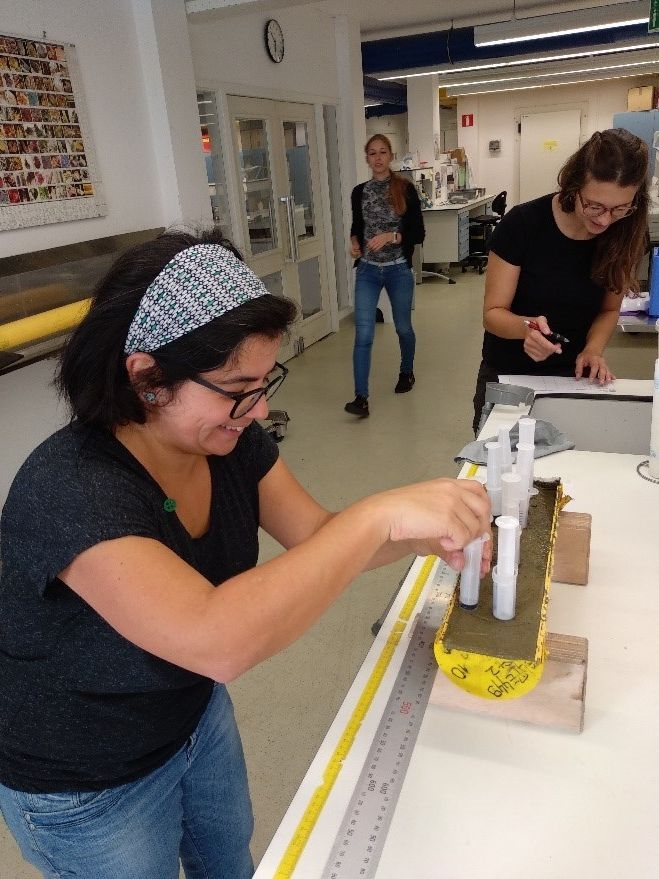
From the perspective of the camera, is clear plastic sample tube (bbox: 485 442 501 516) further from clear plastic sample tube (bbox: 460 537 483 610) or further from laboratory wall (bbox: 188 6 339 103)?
laboratory wall (bbox: 188 6 339 103)

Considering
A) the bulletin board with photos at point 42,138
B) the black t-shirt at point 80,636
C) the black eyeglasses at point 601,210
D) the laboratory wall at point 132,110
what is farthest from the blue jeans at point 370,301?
the black t-shirt at point 80,636

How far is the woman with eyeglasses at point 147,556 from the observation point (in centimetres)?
72

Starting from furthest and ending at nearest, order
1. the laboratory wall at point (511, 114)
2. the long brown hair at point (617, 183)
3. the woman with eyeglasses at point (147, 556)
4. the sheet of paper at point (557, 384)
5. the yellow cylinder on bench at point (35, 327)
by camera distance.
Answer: the laboratory wall at point (511, 114)
the yellow cylinder on bench at point (35, 327)
the sheet of paper at point (557, 384)
the long brown hair at point (617, 183)
the woman with eyeglasses at point (147, 556)

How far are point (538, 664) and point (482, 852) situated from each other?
22 cm

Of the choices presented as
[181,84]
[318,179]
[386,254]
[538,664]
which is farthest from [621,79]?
[538,664]

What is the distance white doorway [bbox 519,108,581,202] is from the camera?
474 inches

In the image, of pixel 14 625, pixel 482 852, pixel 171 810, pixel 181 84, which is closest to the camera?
pixel 482 852

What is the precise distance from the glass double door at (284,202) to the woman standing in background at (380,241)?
0.80 metres

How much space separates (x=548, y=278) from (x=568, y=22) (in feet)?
16.2

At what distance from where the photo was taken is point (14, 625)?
850 mm

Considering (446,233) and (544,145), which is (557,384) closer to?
(446,233)

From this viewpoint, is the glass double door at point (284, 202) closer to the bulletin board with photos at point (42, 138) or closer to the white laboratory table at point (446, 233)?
the bulletin board with photos at point (42, 138)

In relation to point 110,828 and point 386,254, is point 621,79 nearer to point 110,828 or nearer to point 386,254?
point 386,254

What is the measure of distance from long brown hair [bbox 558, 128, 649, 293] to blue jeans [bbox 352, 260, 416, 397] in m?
2.37
